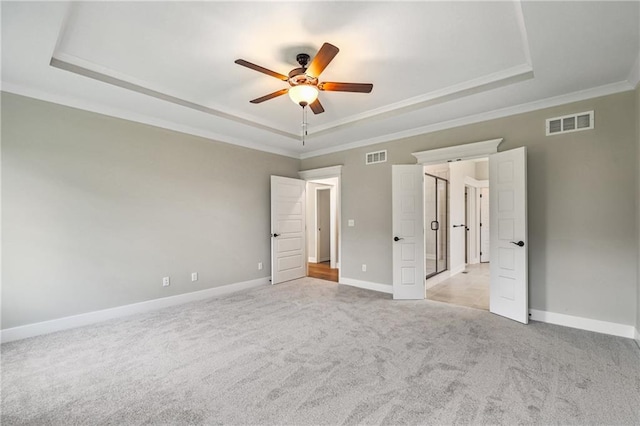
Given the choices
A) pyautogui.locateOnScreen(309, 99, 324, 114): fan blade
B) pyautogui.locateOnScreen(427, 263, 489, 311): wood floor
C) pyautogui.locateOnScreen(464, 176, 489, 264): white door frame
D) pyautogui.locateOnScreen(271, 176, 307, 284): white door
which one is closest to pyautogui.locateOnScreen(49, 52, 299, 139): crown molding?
pyautogui.locateOnScreen(309, 99, 324, 114): fan blade

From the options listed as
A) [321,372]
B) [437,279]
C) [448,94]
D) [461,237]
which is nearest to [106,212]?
[321,372]

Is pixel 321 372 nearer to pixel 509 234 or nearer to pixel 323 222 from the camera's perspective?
pixel 509 234

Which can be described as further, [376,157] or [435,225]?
[435,225]

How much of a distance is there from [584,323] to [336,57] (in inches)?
157

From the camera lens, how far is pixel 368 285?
507 cm

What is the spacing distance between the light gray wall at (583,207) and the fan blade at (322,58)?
2.74 m

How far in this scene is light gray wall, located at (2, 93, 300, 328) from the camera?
3023 millimetres

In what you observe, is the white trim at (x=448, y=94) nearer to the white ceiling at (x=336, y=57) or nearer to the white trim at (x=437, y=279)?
the white ceiling at (x=336, y=57)

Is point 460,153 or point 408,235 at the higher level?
point 460,153

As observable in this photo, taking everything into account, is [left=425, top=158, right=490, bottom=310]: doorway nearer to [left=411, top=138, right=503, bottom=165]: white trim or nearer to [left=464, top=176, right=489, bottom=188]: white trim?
[left=464, top=176, right=489, bottom=188]: white trim

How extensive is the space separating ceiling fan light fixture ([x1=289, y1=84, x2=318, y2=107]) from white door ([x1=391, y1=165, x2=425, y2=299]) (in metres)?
2.27

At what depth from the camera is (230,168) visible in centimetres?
492

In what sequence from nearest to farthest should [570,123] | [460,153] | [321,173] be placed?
[570,123]
[460,153]
[321,173]

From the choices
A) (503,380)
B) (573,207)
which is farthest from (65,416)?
(573,207)
